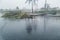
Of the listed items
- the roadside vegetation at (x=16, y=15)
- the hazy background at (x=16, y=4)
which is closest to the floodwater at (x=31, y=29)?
the roadside vegetation at (x=16, y=15)

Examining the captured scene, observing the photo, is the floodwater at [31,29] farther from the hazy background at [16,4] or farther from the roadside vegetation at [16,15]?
the hazy background at [16,4]

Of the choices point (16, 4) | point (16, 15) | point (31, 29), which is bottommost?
point (31, 29)

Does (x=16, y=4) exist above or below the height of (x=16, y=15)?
above

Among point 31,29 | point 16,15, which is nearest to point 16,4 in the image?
point 16,15

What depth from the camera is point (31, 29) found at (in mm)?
1191

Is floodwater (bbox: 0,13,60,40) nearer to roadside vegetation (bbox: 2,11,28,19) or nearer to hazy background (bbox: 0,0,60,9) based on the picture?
roadside vegetation (bbox: 2,11,28,19)

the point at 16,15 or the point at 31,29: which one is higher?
the point at 16,15

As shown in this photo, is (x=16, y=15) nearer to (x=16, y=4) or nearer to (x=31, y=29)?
(x=16, y=4)

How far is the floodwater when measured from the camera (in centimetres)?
117

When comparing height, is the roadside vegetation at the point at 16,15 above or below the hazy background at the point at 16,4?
below

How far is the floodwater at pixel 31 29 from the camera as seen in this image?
117cm

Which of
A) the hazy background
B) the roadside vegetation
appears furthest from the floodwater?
the hazy background

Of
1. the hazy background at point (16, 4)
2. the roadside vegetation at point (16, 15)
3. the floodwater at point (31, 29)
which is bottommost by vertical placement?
the floodwater at point (31, 29)

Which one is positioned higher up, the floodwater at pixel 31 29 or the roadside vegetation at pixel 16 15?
the roadside vegetation at pixel 16 15
